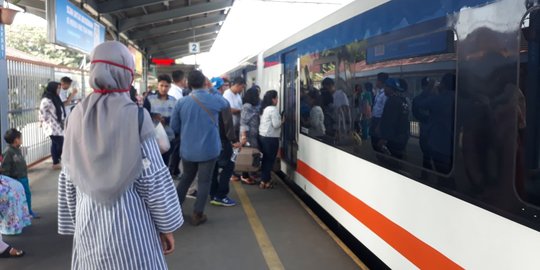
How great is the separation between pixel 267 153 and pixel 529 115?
5.47 metres

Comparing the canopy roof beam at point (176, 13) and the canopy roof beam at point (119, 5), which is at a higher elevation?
the canopy roof beam at point (176, 13)

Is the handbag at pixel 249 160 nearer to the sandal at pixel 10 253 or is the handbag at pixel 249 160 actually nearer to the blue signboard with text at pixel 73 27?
the blue signboard with text at pixel 73 27

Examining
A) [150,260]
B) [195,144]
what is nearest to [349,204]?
[195,144]

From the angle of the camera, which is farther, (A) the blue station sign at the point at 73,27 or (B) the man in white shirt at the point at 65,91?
(B) the man in white shirt at the point at 65,91

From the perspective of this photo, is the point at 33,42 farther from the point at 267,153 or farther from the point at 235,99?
the point at 267,153

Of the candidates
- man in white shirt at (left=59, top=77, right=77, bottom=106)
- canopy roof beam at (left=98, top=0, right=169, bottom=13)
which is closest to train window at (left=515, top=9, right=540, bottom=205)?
man in white shirt at (left=59, top=77, right=77, bottom=106)

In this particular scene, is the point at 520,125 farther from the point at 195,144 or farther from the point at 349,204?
the point at 195,144

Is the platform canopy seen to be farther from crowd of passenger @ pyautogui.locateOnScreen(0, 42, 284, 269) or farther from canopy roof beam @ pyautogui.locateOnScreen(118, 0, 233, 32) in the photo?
crowd of passenger @ pyautogui.locateOnScreen(0, 42, 284, 269)

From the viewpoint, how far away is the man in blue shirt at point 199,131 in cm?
543

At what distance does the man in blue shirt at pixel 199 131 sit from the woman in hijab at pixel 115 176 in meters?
3.00

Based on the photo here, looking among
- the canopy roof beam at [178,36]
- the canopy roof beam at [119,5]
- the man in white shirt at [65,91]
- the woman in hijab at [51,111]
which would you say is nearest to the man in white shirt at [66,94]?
the man in white shirt at [65,91]

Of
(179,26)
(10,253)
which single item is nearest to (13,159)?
(10,253)

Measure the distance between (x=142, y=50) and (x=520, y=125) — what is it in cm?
2565

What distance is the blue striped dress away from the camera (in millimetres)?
2297
